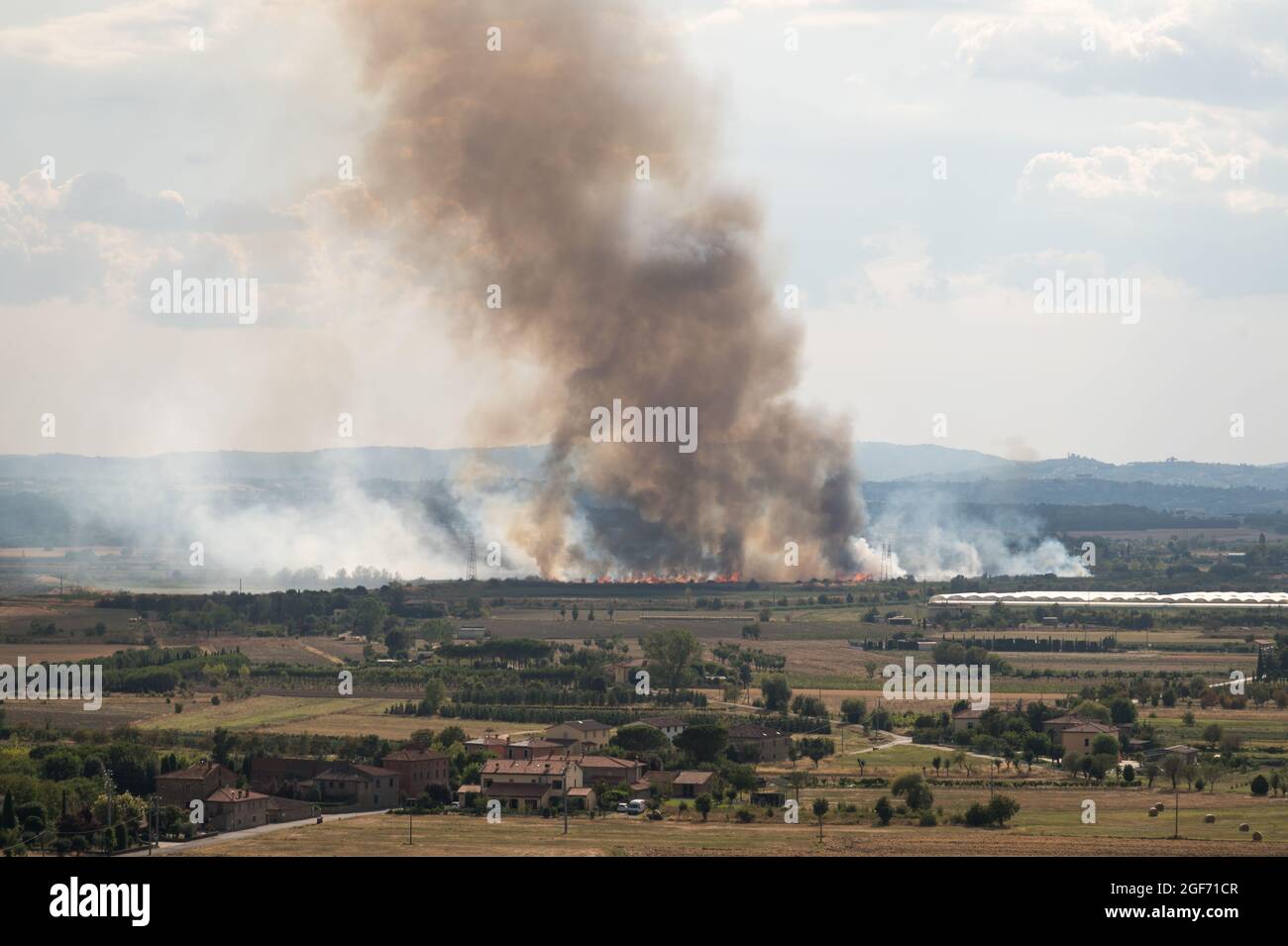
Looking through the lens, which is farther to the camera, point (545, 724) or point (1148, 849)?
point (545, 724)

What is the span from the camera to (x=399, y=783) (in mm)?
76438

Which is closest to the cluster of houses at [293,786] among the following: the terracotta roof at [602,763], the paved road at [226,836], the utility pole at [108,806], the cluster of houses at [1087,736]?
the paved road at [226,836]

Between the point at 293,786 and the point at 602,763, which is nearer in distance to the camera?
the point at 293,786

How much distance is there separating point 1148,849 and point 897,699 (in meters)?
42.6

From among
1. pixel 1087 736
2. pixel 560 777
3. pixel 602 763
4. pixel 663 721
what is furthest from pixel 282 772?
pixel 1087 736

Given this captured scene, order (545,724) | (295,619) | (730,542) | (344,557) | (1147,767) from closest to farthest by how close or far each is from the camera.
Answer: (1147,767) → (545,724) → (295,619) → (730,542) → (344,557)

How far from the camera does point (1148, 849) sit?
61.7 m

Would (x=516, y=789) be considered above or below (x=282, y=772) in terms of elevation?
below

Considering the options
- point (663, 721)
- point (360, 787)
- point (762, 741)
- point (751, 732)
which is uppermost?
point (663, 721)

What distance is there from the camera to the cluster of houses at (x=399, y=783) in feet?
236

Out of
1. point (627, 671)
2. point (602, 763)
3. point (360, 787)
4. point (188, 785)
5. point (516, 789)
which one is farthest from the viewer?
point (627, 671)

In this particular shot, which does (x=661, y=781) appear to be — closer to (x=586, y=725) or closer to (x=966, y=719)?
(x=586, y=725)
